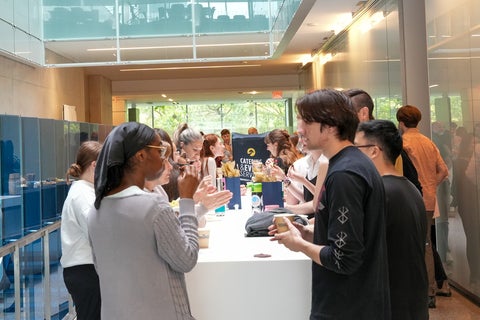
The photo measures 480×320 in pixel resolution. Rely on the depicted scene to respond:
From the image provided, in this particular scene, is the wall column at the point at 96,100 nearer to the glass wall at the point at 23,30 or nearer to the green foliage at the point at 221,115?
the green foliage at the point at 221,115

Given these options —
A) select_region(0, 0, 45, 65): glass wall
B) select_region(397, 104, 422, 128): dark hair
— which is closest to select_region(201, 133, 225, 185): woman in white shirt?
select_region(397, 104, 422, 128): dark hair

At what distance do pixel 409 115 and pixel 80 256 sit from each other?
3.42 m

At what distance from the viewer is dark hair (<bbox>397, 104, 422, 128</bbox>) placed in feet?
17.6

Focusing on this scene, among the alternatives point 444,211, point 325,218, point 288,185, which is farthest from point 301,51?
point 325,218

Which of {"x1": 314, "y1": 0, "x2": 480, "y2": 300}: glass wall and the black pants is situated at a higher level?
{"x1": 314, "y1": 0, "x2": 480, "y2": 300}: glass wall

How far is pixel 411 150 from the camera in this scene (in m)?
5.46

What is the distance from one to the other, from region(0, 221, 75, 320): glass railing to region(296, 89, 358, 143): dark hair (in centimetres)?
176

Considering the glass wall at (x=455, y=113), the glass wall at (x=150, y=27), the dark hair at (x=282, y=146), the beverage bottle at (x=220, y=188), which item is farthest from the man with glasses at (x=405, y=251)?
the glass wall at (x=150, y=27)

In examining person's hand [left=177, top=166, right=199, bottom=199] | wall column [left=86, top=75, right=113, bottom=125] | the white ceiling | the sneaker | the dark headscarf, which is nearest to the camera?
the dark headscarf

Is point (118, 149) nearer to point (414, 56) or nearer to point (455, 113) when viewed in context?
point (455, 113)

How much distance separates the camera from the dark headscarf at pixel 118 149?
1.98 meters

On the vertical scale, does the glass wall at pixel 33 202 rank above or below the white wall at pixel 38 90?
below

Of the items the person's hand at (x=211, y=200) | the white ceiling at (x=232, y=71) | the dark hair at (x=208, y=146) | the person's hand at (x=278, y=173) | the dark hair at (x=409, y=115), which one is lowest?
the person's hand at (x=211, y=200)

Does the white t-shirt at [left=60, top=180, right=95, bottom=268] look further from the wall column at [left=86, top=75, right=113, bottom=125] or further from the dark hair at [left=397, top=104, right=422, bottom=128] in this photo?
the wall column at [left=86, top=75, right=113, bottom=125]
